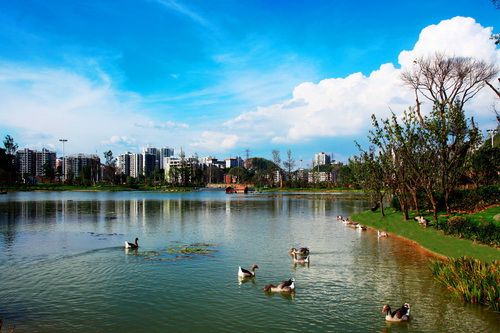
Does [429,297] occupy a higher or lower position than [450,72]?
lower

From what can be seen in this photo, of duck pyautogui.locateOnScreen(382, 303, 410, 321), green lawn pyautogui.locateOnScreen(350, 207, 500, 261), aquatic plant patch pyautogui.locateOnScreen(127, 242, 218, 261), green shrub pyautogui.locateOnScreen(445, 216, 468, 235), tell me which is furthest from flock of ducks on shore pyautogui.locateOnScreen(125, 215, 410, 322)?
green shrub pyautogui.locateOnScreen(445, 216, 468, 235)

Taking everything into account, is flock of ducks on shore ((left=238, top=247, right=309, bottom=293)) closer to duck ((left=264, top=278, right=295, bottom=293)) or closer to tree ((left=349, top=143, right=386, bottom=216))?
duck ((left=264, top=278, right=295, bottom=293))

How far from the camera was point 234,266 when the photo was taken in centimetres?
1689

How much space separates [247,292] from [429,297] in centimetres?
647

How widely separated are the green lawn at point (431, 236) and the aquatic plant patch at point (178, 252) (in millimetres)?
12692

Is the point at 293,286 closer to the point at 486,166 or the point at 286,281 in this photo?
the point at 286,281

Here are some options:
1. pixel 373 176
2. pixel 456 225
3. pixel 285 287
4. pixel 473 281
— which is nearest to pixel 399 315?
pixel 473 281

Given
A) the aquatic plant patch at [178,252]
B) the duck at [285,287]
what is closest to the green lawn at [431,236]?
the duck at [285,287]

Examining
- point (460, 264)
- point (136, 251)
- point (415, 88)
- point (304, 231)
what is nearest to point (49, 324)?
point (136, 251)

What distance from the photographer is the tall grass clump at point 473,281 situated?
11.6m

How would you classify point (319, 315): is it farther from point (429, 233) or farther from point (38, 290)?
point (429, 233)

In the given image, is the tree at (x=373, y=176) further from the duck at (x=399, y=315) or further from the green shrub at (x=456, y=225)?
the duck at (x=399, y=315)

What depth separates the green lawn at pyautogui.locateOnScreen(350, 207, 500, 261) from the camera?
1723cm

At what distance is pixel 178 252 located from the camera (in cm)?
1975
